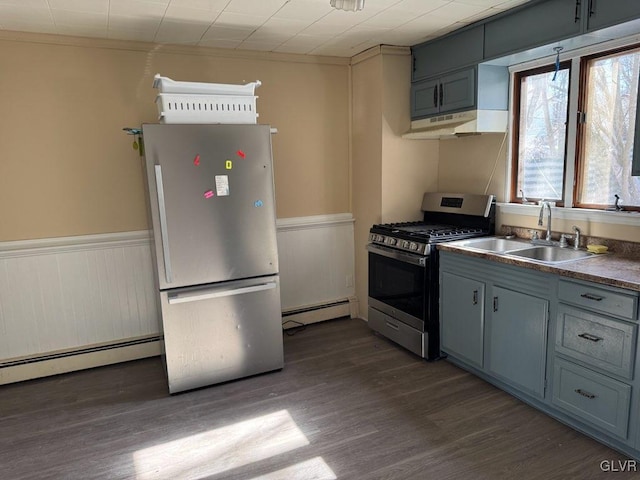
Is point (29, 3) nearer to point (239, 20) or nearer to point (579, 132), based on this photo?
point (239, 20)

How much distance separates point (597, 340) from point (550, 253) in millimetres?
781

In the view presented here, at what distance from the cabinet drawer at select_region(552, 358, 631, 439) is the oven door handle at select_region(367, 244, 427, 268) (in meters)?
1.04

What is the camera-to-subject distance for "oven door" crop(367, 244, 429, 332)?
3.15m

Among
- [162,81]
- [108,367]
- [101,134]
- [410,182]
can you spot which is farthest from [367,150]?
[108,367]

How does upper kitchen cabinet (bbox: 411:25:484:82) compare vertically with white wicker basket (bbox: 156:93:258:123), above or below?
above

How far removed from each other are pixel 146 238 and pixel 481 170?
2629 millimetres

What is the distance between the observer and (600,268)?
2.25 meters

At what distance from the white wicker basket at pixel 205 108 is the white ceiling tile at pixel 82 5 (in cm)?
54

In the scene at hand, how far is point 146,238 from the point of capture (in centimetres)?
337

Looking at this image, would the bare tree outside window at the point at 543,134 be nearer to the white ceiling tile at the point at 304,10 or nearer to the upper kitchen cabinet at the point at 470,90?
the upper kitchen cabinet at the point at 470,90

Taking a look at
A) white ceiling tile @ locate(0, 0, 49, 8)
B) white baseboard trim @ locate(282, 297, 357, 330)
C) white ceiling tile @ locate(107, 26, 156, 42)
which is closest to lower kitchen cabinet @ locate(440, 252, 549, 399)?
white baseboard trim @ locate(282, 297, 357, 330)

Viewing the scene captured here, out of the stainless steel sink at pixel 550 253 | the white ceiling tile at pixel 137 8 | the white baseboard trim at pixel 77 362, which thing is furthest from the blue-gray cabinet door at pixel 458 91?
the white baseboard trim at pixel 77 362

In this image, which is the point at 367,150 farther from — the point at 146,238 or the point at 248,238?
the point at 146,238

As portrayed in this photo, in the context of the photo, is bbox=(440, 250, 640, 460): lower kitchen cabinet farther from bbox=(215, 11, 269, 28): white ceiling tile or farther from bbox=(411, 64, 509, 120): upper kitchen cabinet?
bbox=(215, 11, 269, 28): white ceiling tile
